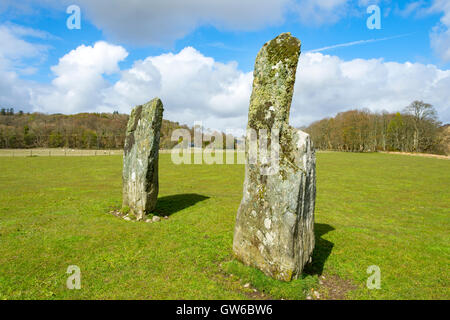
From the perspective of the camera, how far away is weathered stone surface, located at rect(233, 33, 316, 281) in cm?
551

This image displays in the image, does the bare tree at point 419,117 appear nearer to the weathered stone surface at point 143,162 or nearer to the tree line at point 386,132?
the tree line at point 386,132

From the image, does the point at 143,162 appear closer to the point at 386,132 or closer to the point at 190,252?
the point at 190,252

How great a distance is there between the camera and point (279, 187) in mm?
5621

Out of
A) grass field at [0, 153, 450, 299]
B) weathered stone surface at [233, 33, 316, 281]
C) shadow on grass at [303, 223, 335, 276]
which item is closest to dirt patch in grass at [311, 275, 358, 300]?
grass field at [0, 153, 450, 299]

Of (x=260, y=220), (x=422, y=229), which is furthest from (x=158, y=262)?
(x=422, y=229)

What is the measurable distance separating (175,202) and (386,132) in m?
99.3

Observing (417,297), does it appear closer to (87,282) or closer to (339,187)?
(87,282)

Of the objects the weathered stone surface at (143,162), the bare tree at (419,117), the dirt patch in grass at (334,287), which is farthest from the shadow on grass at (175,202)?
the bare tree at (419,117)

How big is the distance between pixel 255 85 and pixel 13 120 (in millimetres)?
169950

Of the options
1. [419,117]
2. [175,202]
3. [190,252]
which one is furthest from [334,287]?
[419,117]

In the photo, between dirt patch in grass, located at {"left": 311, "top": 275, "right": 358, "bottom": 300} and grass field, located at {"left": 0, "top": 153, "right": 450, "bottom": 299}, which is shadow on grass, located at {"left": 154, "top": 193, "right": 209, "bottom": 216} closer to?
grass field, located at {"left": 0, "top": 153, "right": 450, "bottom": 299}

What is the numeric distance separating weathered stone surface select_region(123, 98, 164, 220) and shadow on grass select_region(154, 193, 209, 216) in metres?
0.96

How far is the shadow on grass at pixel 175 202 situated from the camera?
1192cm

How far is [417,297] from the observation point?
17.9 feet
